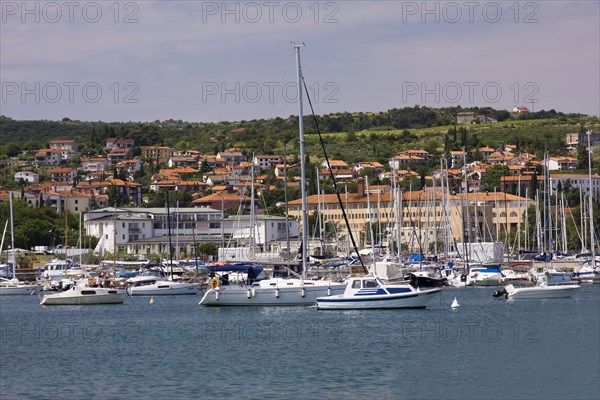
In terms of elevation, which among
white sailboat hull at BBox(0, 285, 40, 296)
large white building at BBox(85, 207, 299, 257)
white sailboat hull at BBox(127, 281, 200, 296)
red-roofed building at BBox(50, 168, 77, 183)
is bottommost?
white sailboat hull at BBox(0, 285, 40, 296)

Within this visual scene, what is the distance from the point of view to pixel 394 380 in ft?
84.7

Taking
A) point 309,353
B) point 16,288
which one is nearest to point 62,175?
point 16,288

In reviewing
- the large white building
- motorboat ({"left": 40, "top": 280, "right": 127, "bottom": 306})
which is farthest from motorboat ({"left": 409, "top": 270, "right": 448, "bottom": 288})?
the large white building

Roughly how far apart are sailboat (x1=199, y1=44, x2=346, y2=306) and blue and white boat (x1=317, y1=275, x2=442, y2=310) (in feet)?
5.04

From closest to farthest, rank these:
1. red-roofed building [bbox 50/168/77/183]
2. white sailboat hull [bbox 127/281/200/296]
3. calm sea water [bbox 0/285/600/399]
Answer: calm sea water [bbox 0/285/600/399], white sailboat hull [bbox 127/281/200/296], red-roofed building [bbox 50/168/77/183]

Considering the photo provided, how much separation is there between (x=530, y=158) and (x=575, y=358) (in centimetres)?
13600

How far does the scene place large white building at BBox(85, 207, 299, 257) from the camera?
4144 inches

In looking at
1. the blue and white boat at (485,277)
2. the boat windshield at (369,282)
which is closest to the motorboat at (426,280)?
the blue and white boat at (485,277)

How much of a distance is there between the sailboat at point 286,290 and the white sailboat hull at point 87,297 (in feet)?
28.5

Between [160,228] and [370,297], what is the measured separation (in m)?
76.0

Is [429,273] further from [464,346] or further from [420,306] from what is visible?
[464,346]

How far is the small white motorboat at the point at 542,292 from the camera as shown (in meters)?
49.4

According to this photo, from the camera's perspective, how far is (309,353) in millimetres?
30969

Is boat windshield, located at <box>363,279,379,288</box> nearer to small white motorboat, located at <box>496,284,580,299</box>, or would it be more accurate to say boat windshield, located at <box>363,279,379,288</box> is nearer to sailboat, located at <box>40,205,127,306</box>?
small white motorboat, located at <box>496,284,580,299</box>
